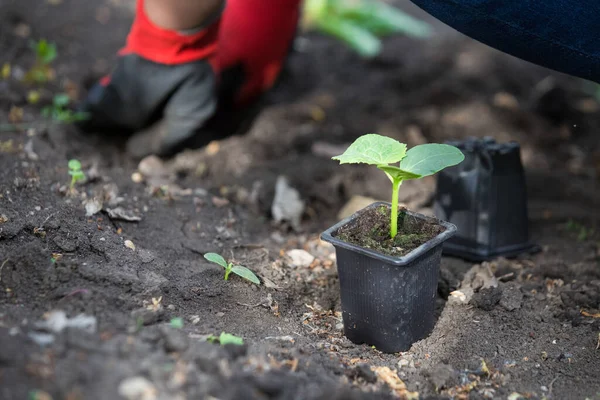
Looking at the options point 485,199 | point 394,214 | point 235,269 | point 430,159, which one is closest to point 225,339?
point 235,269

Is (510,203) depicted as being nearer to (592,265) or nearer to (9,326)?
(592,265)

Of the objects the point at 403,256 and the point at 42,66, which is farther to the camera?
the point at 42,66

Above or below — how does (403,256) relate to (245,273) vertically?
above

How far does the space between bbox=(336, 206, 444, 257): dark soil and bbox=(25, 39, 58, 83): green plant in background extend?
6.10ft

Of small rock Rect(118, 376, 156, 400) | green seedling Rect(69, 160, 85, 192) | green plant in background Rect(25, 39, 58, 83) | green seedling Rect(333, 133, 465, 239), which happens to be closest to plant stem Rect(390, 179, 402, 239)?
green seedling Rect(333, 133, 465, 239)

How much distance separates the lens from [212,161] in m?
2.70

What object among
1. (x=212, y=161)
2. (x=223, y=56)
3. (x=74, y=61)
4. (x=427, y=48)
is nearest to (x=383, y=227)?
(x=212, y=161)

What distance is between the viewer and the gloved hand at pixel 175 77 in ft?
8.19

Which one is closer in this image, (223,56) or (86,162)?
(86,162)

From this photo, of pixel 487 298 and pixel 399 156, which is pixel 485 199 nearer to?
pixel 487 298

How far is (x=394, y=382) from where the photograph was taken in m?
1.49

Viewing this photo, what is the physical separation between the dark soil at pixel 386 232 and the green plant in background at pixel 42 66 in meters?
1.86

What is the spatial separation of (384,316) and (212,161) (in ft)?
4.32

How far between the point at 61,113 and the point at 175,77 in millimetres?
569
